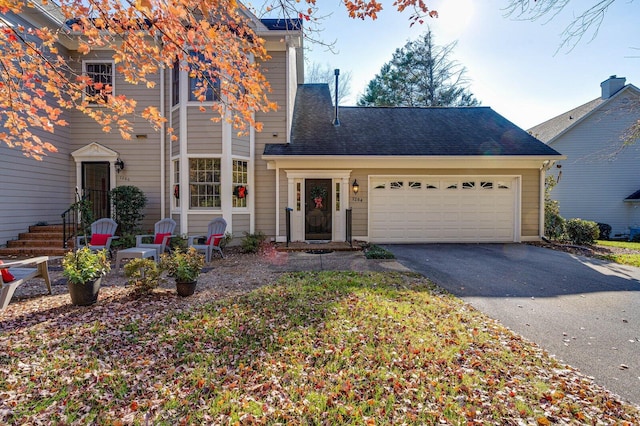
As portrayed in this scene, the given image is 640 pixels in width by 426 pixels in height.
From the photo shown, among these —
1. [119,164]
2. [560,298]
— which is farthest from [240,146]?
[560,298]

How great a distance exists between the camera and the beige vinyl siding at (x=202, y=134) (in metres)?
8.66

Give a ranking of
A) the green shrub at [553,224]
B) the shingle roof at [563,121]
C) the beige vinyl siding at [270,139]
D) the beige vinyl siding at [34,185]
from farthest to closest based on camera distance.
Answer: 1. the shingle roof at [563,121]
2. the green shrub at [553,224]
3. the beige vinyl siding at [270,139]
4. the beige vinyl siding at [34,185]

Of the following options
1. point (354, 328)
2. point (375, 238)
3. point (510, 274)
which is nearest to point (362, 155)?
point (375, 238)

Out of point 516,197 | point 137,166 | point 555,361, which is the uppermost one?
point 137,166

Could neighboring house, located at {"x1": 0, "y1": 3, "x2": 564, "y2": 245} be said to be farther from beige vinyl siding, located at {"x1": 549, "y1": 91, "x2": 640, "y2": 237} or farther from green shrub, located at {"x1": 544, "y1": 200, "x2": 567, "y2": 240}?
beige vinyl siding, located at {"x1": 549, "y1": 91, "x2": 640, "y2": 237}

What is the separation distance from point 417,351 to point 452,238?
7822mm

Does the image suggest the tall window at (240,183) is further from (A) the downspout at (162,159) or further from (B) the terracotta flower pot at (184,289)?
(B) the terracotta flower pot at (184,289)

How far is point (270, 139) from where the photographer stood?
9.62 m

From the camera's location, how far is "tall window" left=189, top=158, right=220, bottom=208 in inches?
349

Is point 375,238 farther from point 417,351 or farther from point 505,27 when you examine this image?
point 417,351

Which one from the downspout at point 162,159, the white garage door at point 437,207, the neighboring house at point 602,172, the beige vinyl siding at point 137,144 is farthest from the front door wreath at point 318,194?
the neighboring house at point 602,172

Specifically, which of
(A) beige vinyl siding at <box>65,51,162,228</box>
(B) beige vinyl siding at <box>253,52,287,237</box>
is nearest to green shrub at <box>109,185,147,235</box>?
(A) beige vinyl siding at <box>65,51,162,228</box>

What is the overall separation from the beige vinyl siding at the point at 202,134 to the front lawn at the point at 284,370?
566cm

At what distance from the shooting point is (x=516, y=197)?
9.98 meters
